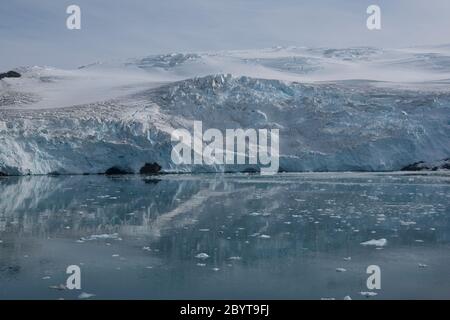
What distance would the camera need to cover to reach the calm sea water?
6.08 metres

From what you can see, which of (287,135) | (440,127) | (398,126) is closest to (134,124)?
(287,135)

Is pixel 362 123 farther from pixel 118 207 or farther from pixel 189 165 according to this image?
pixel 118 207

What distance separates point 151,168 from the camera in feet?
89.1

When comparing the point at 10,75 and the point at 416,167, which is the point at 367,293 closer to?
the point at 416,167

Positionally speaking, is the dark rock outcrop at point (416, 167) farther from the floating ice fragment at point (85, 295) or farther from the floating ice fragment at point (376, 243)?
the floating ice fragment at point (85, 295)

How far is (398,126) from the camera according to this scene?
28750 millimetres

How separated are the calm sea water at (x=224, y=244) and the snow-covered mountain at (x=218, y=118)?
32.4ft

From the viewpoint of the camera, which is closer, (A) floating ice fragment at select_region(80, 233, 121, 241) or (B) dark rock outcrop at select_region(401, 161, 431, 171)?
(A) floating ice fragment at select_region(80, 233, 121, 241)

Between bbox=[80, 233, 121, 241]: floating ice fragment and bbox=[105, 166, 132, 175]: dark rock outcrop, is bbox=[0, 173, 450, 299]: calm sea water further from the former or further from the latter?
bbox=[105, 166, 132, 175]: dark rock outcrop

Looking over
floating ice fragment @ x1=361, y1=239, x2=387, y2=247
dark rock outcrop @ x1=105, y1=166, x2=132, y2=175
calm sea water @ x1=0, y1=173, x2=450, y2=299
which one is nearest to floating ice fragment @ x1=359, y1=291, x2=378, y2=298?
calm sea water @ x1=0, y1=173, x2=450, y2=299

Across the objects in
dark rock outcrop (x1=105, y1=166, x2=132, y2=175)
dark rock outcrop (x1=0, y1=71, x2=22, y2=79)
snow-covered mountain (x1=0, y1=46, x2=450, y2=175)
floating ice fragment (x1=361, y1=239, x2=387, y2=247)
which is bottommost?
floating ice fragment (x1=361, y1=239, x2=387, y2=247)

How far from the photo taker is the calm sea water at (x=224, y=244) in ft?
19.9

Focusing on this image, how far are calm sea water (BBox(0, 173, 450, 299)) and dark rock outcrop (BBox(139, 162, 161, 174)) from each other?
10.7 metres

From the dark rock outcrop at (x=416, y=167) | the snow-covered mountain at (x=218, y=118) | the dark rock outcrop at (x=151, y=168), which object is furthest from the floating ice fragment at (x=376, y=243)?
the dark rock outcrop at (x=416, y=167)
